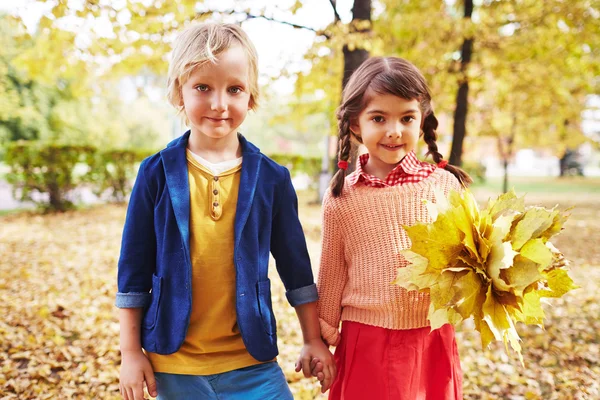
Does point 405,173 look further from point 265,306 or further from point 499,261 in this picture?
point 265,306

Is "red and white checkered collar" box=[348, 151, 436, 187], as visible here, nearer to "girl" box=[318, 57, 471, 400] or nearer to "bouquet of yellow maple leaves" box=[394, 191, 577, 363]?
"girl" box=[318, 57, 471, 400]

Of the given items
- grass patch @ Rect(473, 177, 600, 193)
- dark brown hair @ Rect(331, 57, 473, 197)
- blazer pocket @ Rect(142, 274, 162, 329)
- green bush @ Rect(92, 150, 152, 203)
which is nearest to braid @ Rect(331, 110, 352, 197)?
dark brown hair @ Rect(331, 57, 473, 197)

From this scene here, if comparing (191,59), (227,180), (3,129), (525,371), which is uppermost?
(3,129)

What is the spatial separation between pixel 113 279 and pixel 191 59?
182 inches

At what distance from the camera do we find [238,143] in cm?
186

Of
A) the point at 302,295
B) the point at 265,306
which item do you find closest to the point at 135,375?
the point at 265,306

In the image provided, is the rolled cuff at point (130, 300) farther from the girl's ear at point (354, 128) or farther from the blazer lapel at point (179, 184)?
the girl's ear at point (354, 128)

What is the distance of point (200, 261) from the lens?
1667 millimetres

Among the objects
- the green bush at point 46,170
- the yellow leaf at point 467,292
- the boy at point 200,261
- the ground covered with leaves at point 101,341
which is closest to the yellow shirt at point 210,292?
the boy at point 200,261

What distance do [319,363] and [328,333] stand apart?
0.43 ft

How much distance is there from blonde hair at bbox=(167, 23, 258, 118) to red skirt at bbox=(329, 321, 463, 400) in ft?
3.65

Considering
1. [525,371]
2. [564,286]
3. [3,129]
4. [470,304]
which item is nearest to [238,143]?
[470,304]

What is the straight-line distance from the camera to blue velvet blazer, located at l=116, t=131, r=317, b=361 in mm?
1640

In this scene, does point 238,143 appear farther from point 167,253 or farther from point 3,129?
point 3,129
